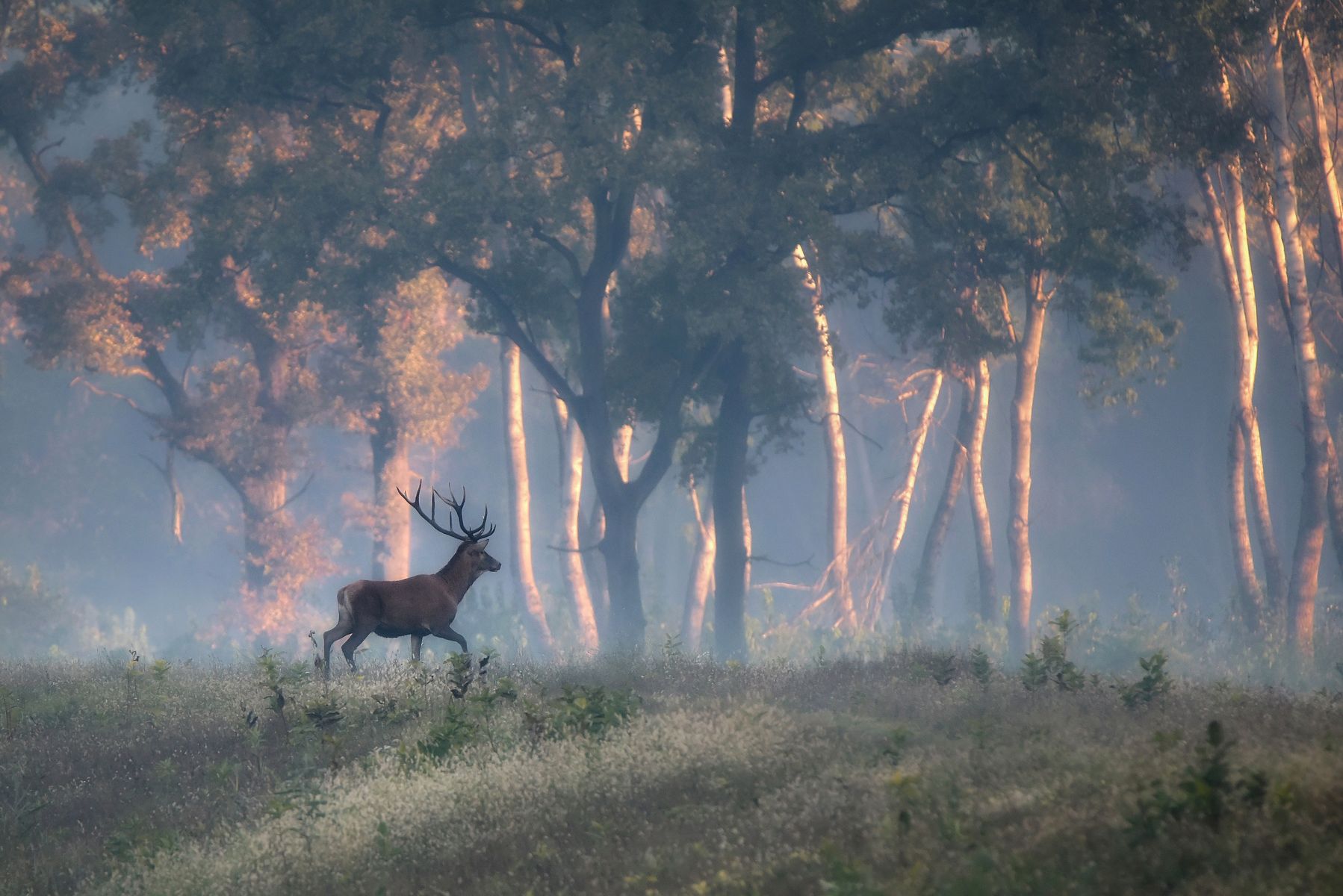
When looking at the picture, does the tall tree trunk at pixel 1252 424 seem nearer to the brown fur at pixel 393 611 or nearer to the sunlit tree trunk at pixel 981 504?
the sunlit tree trunk at pixel 981 504

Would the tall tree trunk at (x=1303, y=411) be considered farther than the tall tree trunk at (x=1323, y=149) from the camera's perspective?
Yes

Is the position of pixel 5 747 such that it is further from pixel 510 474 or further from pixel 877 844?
pixel 510 474

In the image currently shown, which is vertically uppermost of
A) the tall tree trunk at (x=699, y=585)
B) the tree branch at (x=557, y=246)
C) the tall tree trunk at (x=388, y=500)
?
the tree branch at (x=557, y=246)

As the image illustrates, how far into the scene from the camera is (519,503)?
37.1m

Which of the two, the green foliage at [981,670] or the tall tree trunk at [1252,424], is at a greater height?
the tall tree trunk at [1252,424]

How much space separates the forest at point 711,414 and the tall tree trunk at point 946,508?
0.68ft

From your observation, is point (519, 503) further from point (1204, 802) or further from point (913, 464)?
point (1204, 802)

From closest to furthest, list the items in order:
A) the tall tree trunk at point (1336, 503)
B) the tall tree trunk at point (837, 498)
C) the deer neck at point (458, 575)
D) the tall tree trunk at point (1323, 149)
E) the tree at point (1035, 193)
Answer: the deer neck at point (458, 575) → the tree at point (1035, 193) → the tall tree trunk at point (1323, 149) → the tall tree trunk at point (1336, 503) → the tall tree trunk at point (837, 498)

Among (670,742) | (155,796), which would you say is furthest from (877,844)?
(155,796)

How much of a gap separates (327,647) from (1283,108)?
24458 mm

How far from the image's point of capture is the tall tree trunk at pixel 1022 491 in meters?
28.7

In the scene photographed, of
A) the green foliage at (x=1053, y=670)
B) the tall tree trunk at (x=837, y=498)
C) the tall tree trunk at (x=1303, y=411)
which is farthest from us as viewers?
the tall tree trunk at (x=837, y=498)

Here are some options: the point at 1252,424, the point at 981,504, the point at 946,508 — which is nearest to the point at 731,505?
the point at 946,508

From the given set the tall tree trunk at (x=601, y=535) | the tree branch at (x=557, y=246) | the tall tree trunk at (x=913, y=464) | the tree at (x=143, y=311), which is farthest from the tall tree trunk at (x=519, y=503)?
the tall tree trunk at (x=913, y=464)
